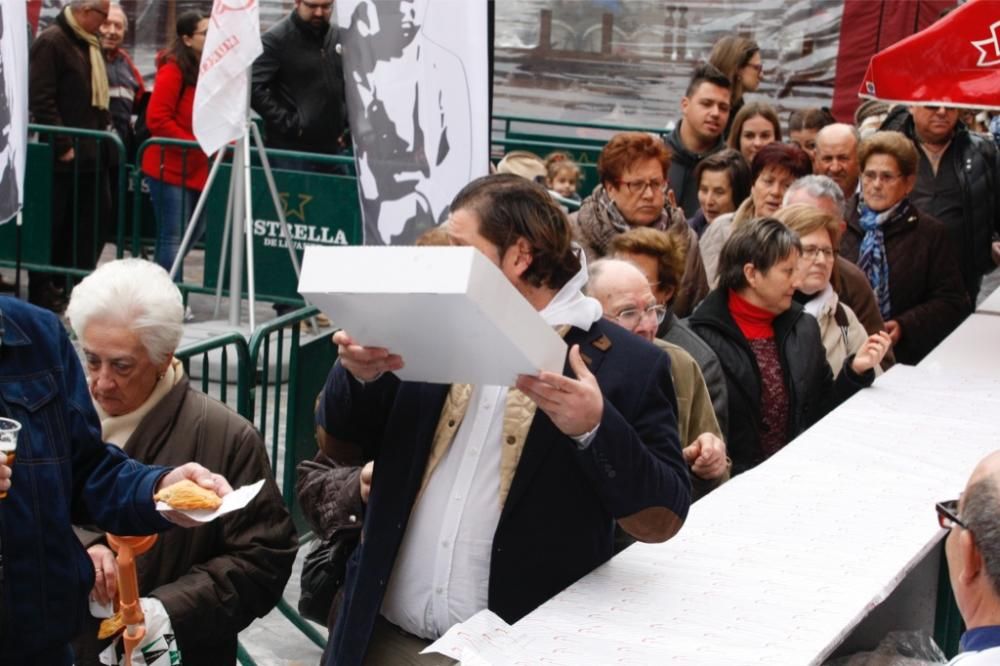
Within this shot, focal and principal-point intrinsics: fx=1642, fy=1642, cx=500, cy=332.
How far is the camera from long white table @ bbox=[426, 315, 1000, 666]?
3242 mm

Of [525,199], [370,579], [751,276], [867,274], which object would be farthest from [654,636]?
[867,274]

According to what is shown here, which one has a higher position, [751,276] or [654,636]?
[751,276]

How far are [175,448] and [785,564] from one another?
1576 millimetres

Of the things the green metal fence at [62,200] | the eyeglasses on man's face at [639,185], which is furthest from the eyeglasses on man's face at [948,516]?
the green metal fence at [62,200]

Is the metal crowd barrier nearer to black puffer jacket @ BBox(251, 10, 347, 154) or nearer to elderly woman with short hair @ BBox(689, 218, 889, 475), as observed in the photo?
black puffer jacket @ BBox(251, 10, 347, 154)

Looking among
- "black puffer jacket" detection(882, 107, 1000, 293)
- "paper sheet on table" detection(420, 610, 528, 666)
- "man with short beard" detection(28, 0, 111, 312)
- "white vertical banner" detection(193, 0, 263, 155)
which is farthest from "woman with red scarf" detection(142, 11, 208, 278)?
"paper sheet on table" detection(420, 610, 528, 666)

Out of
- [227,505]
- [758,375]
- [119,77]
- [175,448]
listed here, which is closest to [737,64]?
[758,375]

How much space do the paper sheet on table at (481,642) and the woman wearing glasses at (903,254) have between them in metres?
4.85

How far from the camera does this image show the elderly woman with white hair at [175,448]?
13.5 feet

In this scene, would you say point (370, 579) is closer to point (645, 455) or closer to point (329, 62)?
point (645, 455)

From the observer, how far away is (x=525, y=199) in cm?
358

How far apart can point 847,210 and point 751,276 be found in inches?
98.2

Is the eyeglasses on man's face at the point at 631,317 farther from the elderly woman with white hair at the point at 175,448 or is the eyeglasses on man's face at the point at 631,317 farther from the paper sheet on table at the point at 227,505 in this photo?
the paper sheet on table at the point at 227,505

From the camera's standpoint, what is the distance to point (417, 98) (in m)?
5.85
